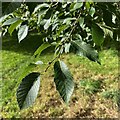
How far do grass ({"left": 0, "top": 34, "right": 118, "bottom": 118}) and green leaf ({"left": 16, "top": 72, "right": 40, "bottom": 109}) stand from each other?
6.55ft

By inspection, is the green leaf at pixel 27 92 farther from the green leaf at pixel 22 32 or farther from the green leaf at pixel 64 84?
the green leaf at pixel 22 32

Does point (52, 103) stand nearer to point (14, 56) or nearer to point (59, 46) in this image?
point (14, 56)

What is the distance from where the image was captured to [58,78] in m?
0.61

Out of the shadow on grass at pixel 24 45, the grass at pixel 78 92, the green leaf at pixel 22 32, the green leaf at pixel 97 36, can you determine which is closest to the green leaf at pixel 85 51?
the green leaf at pixel 97 36

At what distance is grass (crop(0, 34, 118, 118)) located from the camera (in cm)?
262

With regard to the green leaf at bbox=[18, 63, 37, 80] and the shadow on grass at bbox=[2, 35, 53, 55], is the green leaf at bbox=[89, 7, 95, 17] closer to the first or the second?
the green leaf at bbox=[18, 63, 37, 80]

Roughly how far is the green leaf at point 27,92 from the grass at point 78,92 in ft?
6.55

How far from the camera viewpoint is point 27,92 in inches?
23.5

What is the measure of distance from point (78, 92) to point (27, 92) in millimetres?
2318

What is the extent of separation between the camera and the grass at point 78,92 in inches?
103

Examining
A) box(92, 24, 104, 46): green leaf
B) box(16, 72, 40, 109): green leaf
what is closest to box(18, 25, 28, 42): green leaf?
box(92, 24, 104, 46): green leaf

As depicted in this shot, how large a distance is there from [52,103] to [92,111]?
385 millimetres

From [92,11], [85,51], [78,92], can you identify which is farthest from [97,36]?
[78,92]

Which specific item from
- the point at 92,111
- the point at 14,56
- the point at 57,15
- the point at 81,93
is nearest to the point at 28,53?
the point at 14,56
